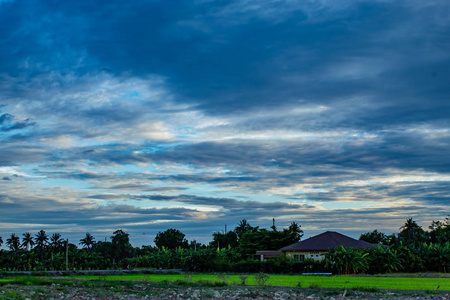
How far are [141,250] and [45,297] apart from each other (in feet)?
276

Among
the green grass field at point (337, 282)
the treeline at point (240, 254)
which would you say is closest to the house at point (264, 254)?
the treeline at point (240, 254)

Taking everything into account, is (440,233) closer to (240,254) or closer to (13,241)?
(240,254)

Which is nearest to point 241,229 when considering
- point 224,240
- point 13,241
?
point 224,240

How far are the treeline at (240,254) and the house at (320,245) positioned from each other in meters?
4.72

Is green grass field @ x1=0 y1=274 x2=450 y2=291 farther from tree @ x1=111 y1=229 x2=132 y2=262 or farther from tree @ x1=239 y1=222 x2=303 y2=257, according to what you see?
tree @ x1=111 y1=229 x2=132 y2=262

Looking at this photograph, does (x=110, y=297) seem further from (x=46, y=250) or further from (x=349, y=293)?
(x=46, y=250)

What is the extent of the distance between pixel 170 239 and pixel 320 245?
5298cm

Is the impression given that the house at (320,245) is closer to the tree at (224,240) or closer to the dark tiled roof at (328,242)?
the dark tiled roof at (328,242)

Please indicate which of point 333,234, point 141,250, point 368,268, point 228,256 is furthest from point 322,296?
point 141,250

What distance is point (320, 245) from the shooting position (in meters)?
62.6

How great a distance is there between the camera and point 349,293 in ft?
88.7

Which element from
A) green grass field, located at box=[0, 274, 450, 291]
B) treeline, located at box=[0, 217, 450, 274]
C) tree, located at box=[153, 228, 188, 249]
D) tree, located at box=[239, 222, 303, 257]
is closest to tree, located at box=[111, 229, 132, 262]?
treeline, located at box=[0, 217, 450, 274]

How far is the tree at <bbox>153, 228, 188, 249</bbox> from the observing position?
108312 millimetres

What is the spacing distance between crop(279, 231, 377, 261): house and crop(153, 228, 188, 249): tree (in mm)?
47875
